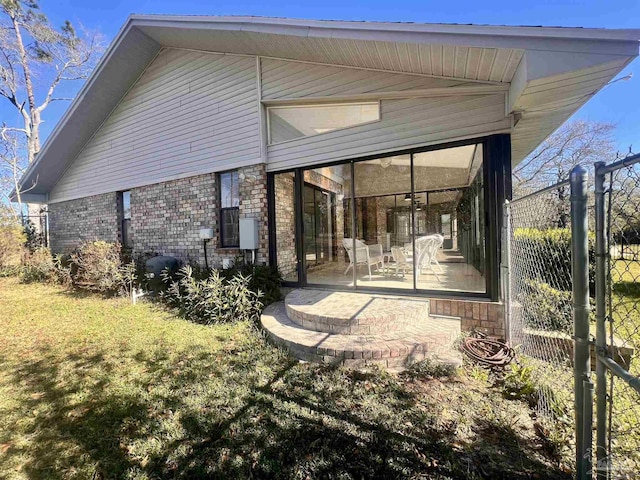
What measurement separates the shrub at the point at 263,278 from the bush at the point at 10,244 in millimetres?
9388

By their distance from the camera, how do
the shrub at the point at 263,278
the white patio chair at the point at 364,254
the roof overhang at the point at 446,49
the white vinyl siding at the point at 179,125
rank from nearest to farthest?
1. the roof overhang at the point at 446,49
2. the shrub at the point at 263,278
3. the white patio chair at the point at 364,254
4. the white vinyl siding at the point at 179,125

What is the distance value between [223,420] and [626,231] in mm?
3067

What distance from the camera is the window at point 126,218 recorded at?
885 cm

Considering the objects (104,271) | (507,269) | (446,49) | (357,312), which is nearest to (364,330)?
(357,312)

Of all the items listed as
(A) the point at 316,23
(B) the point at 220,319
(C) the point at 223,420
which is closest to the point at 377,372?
(C) the point at 223,420

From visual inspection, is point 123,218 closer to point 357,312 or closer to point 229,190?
point 229,190

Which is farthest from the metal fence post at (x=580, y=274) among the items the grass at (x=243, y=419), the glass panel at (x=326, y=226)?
the glass panel at (x=326, y=226)

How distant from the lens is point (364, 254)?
5.75m

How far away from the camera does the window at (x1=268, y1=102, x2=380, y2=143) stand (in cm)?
507

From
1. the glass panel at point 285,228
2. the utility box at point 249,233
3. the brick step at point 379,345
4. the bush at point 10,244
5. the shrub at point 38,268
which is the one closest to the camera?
the brick step at point 379,345

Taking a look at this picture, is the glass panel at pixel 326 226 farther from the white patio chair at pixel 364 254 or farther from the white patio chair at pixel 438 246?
the white patio chair at pixel 438 246

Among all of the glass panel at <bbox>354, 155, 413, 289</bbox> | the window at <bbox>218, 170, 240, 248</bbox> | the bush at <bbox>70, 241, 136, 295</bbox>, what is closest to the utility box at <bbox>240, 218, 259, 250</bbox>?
the window at <bbox>218, 170, 240, 248</bbox>

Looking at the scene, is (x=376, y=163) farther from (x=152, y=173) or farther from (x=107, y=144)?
(x=107, y=144)

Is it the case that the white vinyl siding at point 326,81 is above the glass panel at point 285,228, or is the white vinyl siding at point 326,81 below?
above
